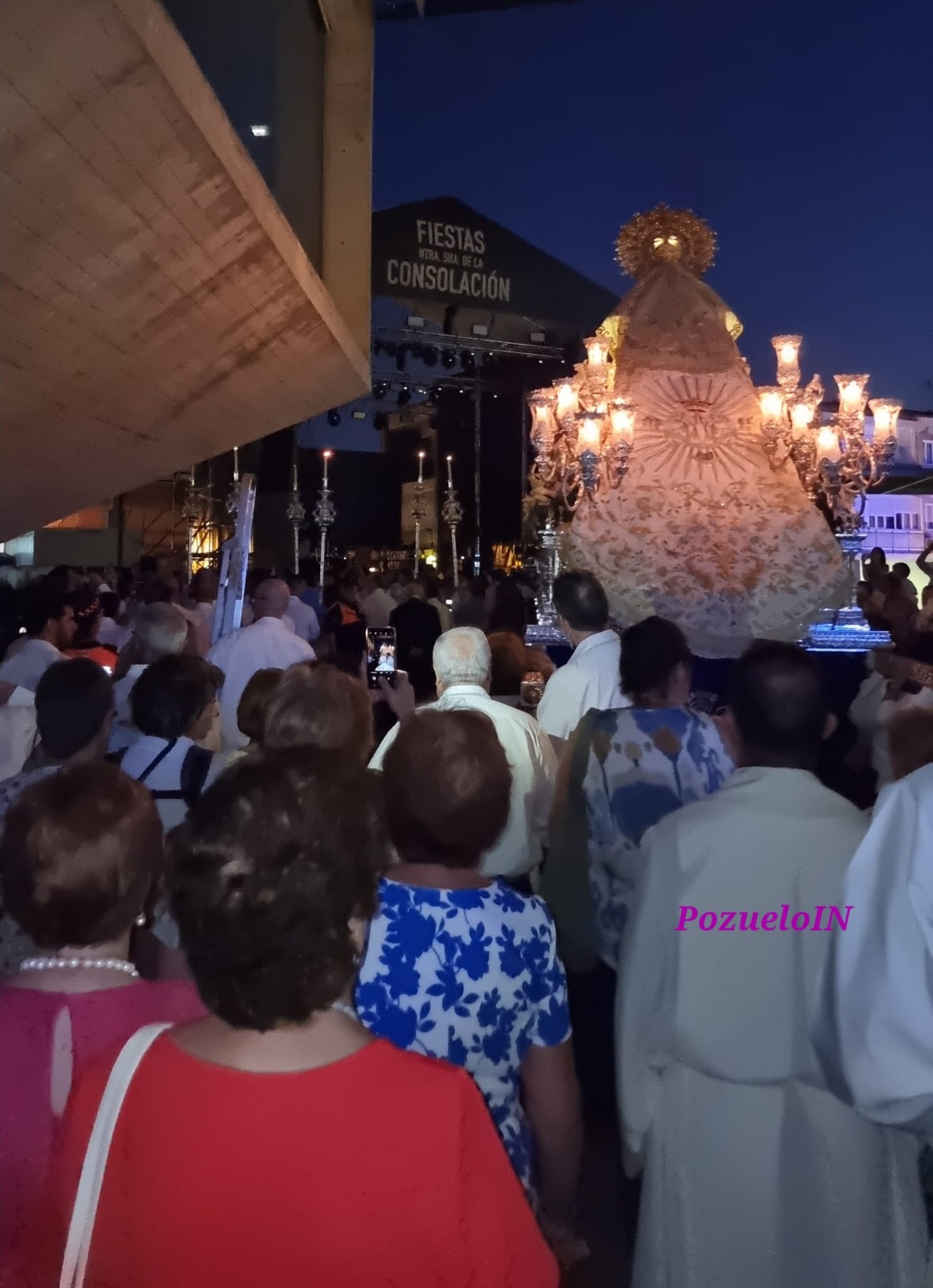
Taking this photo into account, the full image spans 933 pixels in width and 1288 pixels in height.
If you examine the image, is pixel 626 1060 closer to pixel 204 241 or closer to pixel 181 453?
pixel 204 241

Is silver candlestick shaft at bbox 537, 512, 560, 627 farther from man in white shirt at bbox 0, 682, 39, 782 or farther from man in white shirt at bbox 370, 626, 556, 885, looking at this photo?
man in white shirt at bbox 0, 682, 39, 782

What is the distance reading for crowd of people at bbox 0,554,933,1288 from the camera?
3.55 ft

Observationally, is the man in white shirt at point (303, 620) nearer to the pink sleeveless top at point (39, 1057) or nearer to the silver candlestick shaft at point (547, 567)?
the silver candlestick shaft at point (547, 567)

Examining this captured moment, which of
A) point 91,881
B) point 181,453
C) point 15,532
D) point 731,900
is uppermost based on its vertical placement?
point 181,453

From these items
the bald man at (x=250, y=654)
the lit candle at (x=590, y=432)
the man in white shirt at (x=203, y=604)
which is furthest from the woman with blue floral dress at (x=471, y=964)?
the lit candle at (x=590, y=432)

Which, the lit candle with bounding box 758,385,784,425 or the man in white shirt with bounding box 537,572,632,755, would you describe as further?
the lit candle with bounding box 758,385,784,425

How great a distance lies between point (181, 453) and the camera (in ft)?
27.5

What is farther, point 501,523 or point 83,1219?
point 501,523

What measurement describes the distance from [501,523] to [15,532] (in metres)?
18.7

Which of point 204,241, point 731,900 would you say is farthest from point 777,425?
point 731,900

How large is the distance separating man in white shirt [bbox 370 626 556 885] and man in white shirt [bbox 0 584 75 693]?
1817 mm

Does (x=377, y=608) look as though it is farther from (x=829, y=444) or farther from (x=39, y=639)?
(x=39, y=639)

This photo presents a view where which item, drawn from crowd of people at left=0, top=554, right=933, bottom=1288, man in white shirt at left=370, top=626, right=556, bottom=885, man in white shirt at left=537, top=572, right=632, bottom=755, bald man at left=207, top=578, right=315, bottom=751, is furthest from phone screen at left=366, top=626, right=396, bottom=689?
crowd of people at left=0, top=554, right=933, bottom=1288

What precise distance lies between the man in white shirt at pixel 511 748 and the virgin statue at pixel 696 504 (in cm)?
880
